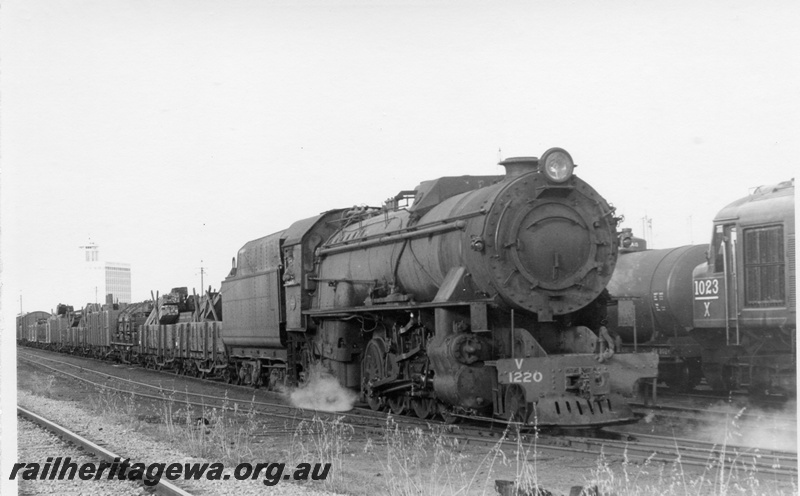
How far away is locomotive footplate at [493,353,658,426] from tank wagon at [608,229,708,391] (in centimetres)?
555

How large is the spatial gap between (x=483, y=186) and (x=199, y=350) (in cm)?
1756

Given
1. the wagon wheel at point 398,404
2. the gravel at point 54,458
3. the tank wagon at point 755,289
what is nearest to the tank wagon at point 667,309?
the tank wagon at point 755,289

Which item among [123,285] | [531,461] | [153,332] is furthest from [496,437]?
[123,285]

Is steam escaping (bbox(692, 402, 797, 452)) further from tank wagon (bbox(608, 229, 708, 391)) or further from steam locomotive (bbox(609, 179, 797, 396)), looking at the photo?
tank wagon (bbox(608, 229, 708, 391))

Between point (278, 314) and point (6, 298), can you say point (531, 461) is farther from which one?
point (278, 314)

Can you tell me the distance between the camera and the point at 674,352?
17.1 m

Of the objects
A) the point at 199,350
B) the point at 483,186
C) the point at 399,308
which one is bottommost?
the point at 199,350

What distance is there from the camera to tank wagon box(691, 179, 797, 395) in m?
13.9

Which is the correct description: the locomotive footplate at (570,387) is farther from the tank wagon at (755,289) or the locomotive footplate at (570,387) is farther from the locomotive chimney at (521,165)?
the tank wagon at (755,289)

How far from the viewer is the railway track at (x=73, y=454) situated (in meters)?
8.73

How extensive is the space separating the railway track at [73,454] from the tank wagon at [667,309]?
10414mm

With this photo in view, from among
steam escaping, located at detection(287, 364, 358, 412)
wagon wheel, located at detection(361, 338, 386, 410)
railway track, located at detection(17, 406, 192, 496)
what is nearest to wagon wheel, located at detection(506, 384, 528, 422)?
wagon wheel, located at detection(361, 338, 386, 410)

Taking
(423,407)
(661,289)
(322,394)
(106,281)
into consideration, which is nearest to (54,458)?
(423,407)

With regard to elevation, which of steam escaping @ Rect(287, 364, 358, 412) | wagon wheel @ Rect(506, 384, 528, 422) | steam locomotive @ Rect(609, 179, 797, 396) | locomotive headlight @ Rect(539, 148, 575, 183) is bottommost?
steam escaping @ Rect(287, 364, 358, 412)
